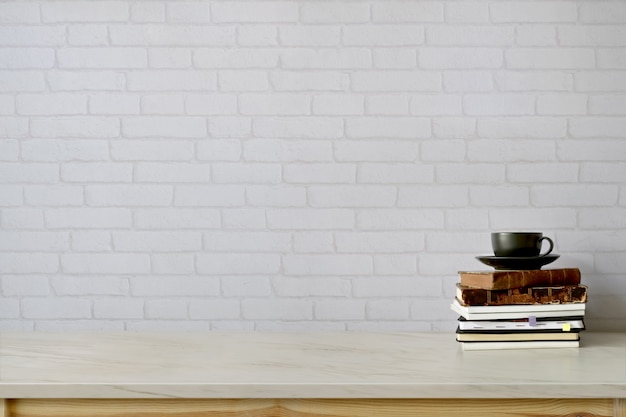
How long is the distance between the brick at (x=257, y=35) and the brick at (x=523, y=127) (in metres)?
0.70

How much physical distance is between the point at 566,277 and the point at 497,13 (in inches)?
33.7

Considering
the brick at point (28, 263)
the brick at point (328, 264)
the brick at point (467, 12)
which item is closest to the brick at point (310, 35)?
the brick at point (467, 12)

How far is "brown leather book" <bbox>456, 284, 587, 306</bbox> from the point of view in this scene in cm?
182

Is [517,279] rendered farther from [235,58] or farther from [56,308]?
[56,308]

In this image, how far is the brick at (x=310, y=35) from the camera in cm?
221

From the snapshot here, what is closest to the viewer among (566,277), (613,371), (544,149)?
(613,371)

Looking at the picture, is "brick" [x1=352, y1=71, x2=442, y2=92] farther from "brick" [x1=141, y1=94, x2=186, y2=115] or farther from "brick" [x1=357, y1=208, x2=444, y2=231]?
"brick" [x1=141, y1=94, x2=186, y2=115]

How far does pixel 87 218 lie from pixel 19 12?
0.69m

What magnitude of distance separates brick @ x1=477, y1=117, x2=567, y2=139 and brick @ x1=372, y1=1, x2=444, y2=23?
0.36 m

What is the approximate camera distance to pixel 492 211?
219 centimetres

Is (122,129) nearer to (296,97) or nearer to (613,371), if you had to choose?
(296,97)

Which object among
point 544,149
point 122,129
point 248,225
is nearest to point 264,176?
point 248,225

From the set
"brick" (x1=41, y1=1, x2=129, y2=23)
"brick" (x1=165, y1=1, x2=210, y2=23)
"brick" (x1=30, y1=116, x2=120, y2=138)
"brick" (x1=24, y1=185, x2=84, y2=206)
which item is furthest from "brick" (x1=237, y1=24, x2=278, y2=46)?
"brick" (x1=24, y1=185, x2=84, y2=206)

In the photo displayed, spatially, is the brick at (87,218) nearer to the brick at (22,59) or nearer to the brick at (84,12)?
the brick at (22,59)
